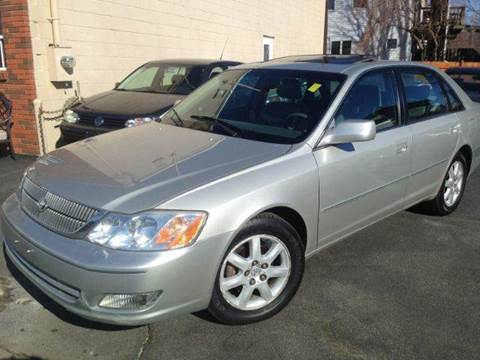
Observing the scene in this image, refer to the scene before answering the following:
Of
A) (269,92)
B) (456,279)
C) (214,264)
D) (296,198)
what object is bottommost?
(456,279)

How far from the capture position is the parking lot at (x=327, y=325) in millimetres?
2820

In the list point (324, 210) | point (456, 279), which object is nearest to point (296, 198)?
point (324, 210)

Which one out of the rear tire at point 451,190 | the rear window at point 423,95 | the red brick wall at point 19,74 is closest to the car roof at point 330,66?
the rear window at point 423,95

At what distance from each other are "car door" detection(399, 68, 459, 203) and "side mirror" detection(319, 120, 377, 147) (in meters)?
1.01

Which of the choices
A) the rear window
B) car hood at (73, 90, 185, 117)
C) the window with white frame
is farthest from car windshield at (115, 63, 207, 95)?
the rear window

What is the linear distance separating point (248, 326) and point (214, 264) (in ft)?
Result: 1.96

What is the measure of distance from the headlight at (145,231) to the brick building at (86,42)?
5496 mm

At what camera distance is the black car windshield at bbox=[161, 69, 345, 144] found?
3.51m

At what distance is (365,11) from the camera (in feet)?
94.8

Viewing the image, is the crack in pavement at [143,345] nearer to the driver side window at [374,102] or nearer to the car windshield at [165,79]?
the driver side window at [374,102]

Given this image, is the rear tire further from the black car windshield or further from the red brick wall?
the red brick wall

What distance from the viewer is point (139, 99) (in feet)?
23.1

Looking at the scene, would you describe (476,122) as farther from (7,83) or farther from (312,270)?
(7,83)

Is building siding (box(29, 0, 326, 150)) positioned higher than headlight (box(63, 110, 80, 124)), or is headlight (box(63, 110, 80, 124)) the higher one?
building siding (box(29, 0, 326, 150))
